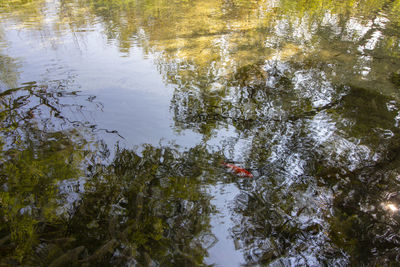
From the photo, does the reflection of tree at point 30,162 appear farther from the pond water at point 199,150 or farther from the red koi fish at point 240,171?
the red koi fish at point 240,171

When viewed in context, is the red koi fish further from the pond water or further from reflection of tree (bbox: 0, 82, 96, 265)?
reflection of tree (bbox: 0, 82, 96, 265)

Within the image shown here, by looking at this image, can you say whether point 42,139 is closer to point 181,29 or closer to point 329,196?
point 329,196

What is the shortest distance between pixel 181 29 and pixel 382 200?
254 inches

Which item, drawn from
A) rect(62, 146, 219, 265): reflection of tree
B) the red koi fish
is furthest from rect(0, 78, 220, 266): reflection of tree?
the red koi fish

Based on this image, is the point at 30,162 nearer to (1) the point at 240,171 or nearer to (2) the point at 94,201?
(2) the point at 94,201

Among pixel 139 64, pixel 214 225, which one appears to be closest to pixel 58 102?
pixel 139 64

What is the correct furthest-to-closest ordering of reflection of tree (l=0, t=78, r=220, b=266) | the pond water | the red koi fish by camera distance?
the red koi fish < the pond water < reflection of tree (l=0, t=78, r=220, b=266)

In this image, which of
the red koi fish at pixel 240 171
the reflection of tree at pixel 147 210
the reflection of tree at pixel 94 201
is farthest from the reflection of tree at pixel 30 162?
the red koi fish at pixel 240 171

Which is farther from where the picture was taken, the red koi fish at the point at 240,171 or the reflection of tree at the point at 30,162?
the red koi fish at the point at 240,171

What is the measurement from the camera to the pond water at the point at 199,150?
223 centimetres

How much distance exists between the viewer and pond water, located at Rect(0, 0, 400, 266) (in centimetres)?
223

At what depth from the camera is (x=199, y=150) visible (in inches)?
129

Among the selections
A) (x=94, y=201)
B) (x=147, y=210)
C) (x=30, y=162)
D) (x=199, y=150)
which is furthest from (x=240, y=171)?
→ (x=30, y=162)

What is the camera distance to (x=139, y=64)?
545 cm
